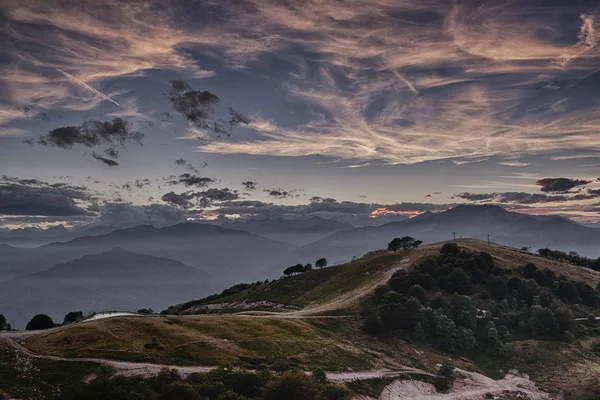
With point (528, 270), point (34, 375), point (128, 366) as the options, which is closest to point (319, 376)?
point (128, 366)

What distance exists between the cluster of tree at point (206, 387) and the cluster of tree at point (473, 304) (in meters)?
48.8

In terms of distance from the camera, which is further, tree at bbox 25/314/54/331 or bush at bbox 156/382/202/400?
tree at bbox 25/314/54/331

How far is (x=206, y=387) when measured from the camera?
163 ft

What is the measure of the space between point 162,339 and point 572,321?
359ft

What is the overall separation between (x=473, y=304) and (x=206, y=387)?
88040 millimetres

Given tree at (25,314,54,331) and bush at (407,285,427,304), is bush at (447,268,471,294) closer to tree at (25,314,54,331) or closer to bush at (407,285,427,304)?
bush at (407,285,427,304)

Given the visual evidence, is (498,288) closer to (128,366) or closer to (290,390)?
(290,390)

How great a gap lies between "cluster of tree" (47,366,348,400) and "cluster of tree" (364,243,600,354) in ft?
160

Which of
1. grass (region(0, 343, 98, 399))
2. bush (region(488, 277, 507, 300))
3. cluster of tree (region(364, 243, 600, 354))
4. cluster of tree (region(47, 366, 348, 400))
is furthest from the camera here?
bush (region(488, 277, 507, 300))

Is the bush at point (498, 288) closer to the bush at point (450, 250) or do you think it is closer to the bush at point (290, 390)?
the bush at point (450, 250)

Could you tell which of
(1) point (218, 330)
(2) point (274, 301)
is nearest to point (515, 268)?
(2) point (274, 301)

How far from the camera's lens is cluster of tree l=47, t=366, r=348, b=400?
44.1 meters

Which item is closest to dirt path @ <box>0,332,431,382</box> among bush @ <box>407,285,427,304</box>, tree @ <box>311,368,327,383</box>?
tree @ <box>311,368,327,383</box>

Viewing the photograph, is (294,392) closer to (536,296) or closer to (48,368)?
(48,368)
